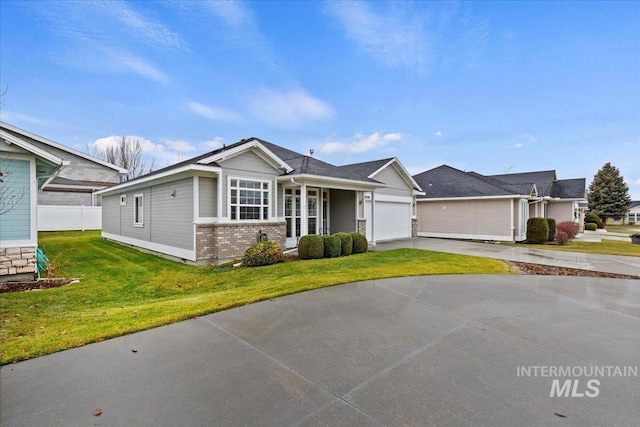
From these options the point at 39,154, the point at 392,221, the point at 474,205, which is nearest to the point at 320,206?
the point at 392,221

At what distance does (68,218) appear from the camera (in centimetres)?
2127

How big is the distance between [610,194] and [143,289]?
54.5 m

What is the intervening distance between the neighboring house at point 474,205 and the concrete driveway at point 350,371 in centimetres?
1396

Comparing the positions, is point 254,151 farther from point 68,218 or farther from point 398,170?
point 68,218

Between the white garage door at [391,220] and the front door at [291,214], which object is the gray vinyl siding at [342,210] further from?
the front door at [291,214]

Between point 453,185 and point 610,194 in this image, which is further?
point 610,194

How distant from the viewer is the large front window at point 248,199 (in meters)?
10.8

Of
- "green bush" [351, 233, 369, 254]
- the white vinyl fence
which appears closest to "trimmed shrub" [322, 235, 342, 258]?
"green bush" [351, 233, 369, 254]

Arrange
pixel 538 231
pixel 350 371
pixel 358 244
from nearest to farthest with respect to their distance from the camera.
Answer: pixel 350 371, pixel 358 244, pixel 538 231

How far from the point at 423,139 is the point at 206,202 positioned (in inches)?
651

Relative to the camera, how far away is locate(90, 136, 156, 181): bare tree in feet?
120

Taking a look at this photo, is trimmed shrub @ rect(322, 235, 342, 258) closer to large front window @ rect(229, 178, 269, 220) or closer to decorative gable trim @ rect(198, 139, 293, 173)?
large front window @ rect(229, 178, 269, 220)

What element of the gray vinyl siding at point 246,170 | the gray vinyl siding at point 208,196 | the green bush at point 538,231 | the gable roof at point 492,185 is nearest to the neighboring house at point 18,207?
the gray vinyl siding at point 208,196

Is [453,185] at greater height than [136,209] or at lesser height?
greater
